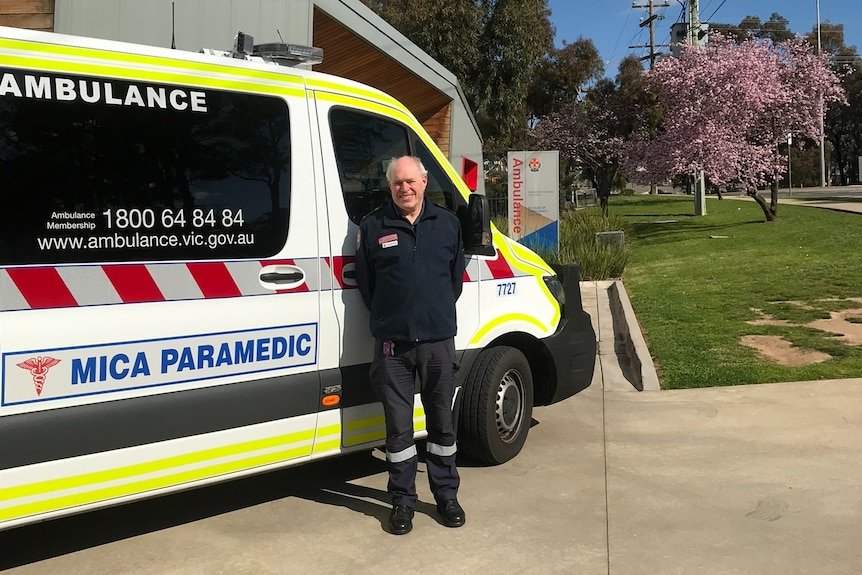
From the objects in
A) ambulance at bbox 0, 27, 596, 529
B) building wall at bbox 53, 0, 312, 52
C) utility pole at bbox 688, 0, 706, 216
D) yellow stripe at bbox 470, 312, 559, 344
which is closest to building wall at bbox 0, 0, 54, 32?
building wall at bbox 53, 0, 312, 52

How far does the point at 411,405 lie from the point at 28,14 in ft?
17.8

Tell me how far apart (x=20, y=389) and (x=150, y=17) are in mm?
5610

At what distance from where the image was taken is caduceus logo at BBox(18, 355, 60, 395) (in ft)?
10.2

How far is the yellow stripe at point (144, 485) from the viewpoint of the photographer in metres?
3.17

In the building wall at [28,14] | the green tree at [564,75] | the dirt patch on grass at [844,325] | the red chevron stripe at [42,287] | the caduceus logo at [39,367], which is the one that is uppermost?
the green tree at [564,75]

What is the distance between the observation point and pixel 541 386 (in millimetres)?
5344

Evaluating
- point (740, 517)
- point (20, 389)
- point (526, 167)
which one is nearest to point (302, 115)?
point (20, 389)

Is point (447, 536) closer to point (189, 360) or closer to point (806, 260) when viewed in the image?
point (189, 360)

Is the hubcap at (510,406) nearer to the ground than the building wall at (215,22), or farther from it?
nearer to the ground

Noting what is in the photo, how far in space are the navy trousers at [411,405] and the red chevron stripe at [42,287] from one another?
4.58ft

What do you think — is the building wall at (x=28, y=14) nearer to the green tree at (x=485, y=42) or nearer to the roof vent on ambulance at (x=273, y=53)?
the roof vent on ambulance at (x=273, y=53)

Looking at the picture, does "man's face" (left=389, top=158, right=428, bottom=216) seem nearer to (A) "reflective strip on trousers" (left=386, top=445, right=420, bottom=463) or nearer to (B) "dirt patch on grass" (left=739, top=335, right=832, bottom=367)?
(A) "reflective strip on trousers" (left=386, top=445, right=420, bottom=463)

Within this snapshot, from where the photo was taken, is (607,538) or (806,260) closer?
(607,538)

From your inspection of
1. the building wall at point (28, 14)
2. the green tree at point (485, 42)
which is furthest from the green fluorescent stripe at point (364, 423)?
the green tree at point (485, 42)
